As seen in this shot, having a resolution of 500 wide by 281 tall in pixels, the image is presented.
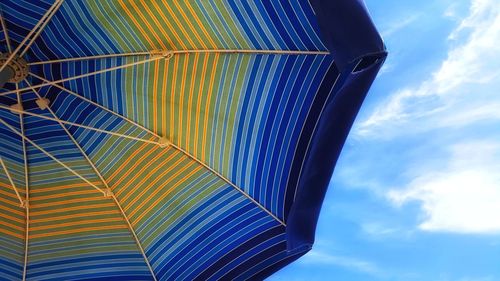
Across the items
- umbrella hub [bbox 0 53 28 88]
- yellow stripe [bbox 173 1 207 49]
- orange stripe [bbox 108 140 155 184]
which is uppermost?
umbrella hub [bbox 0 53 28 88]

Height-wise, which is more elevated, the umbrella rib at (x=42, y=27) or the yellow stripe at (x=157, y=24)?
the umbrella rib at (x=42, y=27)

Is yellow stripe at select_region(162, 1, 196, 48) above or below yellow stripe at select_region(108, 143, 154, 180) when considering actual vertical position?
above

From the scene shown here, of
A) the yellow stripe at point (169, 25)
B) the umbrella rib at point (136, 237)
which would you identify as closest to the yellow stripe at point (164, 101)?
the yellow stripe at point (169, 25)

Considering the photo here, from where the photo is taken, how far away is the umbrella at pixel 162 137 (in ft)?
11.7

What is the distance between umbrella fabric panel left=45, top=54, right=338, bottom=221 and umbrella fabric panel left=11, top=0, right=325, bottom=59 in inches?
4.5

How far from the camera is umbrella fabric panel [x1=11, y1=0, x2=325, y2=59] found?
11.1ft

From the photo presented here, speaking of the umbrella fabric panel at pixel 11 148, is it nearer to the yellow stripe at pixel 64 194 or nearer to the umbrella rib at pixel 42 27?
the yellow stripe at pixel 64 194

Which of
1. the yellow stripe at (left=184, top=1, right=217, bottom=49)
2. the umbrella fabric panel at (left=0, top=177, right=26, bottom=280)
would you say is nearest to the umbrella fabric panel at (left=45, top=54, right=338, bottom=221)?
the yellow stripe at (left=184, top=1, right=217, bottom=49)

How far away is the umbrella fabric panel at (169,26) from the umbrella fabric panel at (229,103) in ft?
0.37

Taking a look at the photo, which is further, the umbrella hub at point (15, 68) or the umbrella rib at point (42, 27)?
the umbrella hub at point (15, 68)

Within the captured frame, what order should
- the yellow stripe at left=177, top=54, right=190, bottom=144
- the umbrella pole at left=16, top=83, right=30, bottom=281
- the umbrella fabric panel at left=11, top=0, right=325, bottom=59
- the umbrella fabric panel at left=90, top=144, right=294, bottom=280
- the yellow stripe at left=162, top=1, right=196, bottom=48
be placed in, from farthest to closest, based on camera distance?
the umbrella pole at left=16, top=83, right=30, bottom=281 → the umbrella fabric panel at left=90, top=144, right=294, bottom=280 → the yellow stripe at left=177, top=54, right=190, bottom=144 → the yellow stripe at left=162, top=1, right=196, bottom=48 → the umbrella fabric panel at left=11, top=0, right=325, bottom=59

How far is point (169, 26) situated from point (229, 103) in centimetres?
65

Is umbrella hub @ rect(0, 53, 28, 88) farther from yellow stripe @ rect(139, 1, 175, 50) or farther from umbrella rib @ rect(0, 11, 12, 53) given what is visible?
yellow stripe @ rect(139, 1, 175, 50)

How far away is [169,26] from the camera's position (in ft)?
12.2
